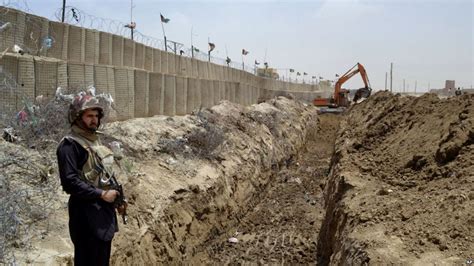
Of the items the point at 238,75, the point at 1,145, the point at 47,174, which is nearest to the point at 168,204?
the point at 47,174

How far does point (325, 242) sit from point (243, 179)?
10.8ft

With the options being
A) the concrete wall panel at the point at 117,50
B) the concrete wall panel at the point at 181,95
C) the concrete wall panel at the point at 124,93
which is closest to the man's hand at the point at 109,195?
the concrete wall panel at the point at 124,93

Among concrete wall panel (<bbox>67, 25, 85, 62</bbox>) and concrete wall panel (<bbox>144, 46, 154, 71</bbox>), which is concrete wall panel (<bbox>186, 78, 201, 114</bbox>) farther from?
concrete wall panel (<bbox>67, 25, 85, 62</bbox>)

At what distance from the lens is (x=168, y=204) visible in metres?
6.60

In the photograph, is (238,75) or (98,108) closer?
(98,108)

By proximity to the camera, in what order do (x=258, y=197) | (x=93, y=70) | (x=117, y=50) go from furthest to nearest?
(x=117, y=50) → (x=258, y=197) → (x=93, y=70)

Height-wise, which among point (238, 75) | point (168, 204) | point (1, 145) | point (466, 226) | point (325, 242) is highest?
point (238, 75)

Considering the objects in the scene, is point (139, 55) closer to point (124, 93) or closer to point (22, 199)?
point (124, 93)

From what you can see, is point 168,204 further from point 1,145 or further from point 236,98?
point 236,98

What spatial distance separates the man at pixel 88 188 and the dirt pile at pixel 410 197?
2.36m

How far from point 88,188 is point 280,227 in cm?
612

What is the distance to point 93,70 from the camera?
8.64 metres

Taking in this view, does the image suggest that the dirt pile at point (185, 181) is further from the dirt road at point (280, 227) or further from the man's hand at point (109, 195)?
the man's hand at point (109, 195)

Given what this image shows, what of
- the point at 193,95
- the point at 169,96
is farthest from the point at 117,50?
the point at 193,95
